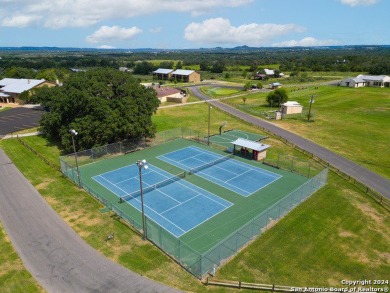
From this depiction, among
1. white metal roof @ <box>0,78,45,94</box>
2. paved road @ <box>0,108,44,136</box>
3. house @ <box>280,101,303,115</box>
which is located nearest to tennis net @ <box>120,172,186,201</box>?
paved road @ <box>0,108,44,136</box>

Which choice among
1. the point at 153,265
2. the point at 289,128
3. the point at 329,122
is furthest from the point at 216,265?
the point at 329,122

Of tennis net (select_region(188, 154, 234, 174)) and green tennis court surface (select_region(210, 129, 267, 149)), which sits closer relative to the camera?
tennis net (select_region(188, 154, 234, 174))

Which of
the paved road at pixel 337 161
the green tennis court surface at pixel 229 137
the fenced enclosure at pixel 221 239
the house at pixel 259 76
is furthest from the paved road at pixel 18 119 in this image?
the house at pixel 259 76

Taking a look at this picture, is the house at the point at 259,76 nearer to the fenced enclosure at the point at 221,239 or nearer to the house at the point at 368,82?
the house at the point at 368,82

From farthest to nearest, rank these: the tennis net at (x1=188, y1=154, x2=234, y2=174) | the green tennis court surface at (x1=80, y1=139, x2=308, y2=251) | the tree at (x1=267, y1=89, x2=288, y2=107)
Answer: the tree at (x1=267, y1=89, x2=288, y2=107)
the tennis net at (x1=188, y1=154, x2=234, y2=174)
the green tennis court surface at (x1=80, y1=139, x2=308, y2=251)

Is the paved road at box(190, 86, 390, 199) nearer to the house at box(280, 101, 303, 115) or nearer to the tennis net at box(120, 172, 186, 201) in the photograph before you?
the house at box(280, 101, 303, 115)

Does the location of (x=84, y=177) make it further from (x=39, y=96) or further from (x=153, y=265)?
(x=39, y=96)
